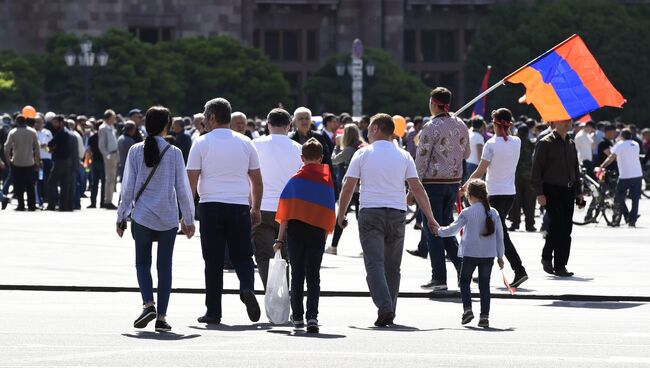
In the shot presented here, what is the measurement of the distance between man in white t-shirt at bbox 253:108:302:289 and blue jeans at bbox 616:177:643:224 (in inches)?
556

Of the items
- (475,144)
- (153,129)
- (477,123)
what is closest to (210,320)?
(153,129)

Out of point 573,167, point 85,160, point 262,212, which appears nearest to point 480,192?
point 262,212

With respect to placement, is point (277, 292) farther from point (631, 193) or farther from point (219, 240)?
point (631, 193)

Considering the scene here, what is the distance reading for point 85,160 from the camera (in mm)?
37219

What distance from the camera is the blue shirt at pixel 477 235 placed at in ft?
47.1

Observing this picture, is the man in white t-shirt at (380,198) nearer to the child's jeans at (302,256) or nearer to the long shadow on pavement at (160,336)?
the child's jeans at (302,256)

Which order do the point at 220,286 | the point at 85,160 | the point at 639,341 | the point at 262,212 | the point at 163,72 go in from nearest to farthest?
the point at 639,341 → the point at 220,286 → the point at 262,212 → the point at 85,160 → the point at 163,72

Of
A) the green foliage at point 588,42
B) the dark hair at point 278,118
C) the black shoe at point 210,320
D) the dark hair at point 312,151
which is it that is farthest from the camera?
the green foliage at point 588,42

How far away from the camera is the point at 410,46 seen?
86938 millimetres

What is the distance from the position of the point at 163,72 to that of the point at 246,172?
1996 inches

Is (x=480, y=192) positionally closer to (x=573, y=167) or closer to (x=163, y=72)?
(x=573, y=167)

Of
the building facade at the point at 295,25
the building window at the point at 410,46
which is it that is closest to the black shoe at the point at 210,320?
the building facade at the point at 295,25

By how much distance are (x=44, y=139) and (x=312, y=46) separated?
51.6m

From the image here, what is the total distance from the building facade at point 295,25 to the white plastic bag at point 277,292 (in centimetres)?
6009
